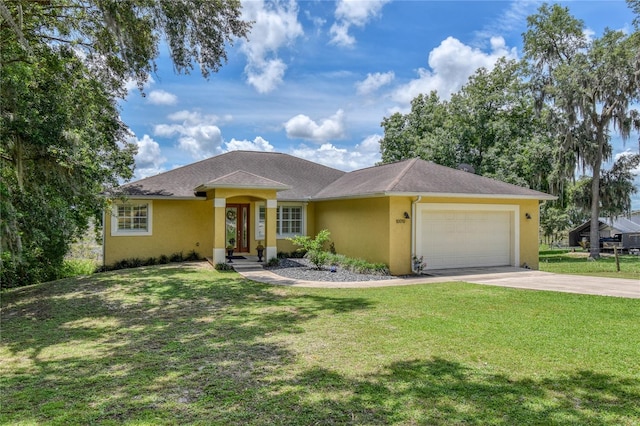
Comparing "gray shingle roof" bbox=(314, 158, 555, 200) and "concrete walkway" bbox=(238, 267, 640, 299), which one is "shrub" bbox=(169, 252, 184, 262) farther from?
"gray shingle roof" bbox=(314, 158, 555, 200)

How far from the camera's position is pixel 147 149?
2092 cm

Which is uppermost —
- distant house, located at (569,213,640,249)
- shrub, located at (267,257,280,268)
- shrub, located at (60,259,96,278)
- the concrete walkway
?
distant house, located at (569,213,640,249)

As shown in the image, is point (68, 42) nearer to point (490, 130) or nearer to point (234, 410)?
point (234, 410)

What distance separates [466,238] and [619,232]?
75.3 ft

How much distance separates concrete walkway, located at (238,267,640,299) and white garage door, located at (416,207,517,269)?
0.67 m

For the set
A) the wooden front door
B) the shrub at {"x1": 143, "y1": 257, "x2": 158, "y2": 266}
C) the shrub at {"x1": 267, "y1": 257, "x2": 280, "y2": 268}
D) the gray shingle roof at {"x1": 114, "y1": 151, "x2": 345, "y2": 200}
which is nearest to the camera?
the shrub at {"x1": 267, "y1": 257, "x2": 280, "y2": 268}

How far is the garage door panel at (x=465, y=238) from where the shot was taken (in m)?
13.9

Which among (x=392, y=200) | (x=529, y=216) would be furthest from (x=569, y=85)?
(x=392, y=200)

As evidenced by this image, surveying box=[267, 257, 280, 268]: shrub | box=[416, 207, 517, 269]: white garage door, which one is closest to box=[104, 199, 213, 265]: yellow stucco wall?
box=[267, 257, 280, 268]: shrub

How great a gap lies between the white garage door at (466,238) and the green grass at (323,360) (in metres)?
4.59

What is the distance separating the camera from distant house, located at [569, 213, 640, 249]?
2928 cm

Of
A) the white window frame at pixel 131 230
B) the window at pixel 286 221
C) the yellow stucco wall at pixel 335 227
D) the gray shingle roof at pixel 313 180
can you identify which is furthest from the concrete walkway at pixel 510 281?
the white window frame at pixel 131 230

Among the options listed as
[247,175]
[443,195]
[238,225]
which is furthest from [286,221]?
[443,195]

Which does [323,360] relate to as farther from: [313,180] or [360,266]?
[313,180]
